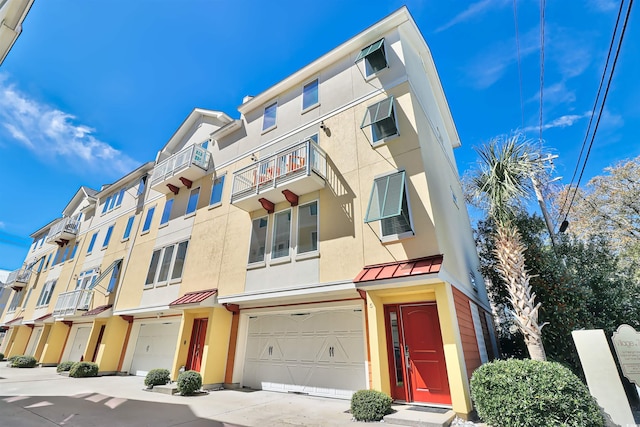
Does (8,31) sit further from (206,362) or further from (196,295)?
(206,362)

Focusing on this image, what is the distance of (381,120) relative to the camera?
9555mm

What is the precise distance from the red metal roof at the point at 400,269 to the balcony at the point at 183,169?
1195cm

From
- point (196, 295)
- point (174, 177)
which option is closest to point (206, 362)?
point (196, 295)

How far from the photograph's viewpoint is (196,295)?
12008 mm

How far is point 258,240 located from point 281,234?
4.12ft

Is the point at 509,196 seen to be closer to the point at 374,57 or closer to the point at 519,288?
the point at 519,288

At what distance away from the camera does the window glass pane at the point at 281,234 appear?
10727mm

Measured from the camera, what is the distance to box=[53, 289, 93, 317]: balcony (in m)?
17.4

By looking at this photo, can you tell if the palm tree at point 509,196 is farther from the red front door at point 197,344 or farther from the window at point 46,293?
the window at point 46,293

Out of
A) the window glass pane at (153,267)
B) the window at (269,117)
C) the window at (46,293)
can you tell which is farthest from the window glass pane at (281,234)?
the window at (46,293)

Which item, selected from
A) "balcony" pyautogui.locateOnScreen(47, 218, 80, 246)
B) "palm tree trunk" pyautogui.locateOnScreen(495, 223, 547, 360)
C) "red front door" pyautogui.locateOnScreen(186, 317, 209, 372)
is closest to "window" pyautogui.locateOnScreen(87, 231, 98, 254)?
"balcony" pyautogui.locateOnScreen(47, 218, 80, 246)

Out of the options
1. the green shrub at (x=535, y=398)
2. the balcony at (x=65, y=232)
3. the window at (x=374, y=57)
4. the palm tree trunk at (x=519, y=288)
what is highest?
the window at (x=374, y=57)

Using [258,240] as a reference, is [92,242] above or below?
above

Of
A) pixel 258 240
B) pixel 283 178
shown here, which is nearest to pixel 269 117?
pixel 283 178
